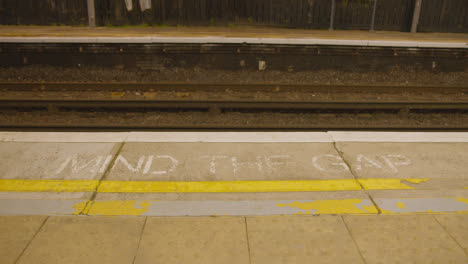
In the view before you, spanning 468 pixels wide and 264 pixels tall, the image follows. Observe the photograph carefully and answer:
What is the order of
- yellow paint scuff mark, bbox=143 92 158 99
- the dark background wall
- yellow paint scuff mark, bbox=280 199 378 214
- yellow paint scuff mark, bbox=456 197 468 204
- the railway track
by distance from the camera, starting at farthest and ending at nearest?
the dark background wall
yellow paint scuff mark, bbox=143 92 158 99
the railway track
yellow paint scuff mark, bbox=456 197 468 204
yellow paint scuff mark, bbox=280 199 378 214

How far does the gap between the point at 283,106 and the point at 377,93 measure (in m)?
3.18

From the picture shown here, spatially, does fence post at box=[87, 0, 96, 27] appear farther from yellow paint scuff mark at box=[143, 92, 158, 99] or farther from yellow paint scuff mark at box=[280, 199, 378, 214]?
yellow paint scuff mark at box=[280, 199, 378, 214]

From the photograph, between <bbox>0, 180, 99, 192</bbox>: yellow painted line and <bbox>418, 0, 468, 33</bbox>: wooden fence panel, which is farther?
<bbox>418, 0, 468, 33</bbox>: wooden fence panel

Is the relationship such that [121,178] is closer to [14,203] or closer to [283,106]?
[14,203]

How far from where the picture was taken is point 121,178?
444cm

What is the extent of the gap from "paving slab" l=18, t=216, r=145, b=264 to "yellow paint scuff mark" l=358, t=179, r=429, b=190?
9.09ft

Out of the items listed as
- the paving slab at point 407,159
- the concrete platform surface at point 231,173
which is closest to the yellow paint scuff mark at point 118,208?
the concrete platform surface at point 231,173

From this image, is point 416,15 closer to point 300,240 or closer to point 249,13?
point 249,13

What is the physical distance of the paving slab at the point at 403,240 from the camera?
3.26 metres

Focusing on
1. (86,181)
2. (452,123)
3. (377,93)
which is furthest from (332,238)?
(377,93)

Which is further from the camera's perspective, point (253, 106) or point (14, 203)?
point (253, 106)

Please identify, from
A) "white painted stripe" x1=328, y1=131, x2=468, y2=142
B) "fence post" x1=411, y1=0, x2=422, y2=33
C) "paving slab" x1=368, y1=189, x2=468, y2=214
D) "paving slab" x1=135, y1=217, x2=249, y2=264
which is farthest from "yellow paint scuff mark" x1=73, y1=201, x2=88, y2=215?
"fence post" x1=411, y1=0, x2=422, y2=33

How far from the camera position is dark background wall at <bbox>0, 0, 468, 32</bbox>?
13305 millimetres

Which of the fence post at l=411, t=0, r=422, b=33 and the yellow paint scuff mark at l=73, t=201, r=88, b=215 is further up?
the fence post at l=411, t=0, r=422, b=33
